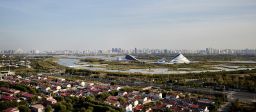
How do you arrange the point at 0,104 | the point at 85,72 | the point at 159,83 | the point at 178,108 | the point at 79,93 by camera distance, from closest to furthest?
the point at 0,104 → the point at 178,108 → the point at 79,93 → the point at 159,83 → the point at 85,72

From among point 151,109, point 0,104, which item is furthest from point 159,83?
point 0,104

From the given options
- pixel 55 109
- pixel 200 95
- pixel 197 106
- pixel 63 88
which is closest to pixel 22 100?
pixel 55 109

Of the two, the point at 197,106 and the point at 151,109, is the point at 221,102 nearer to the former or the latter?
the point at 197,106

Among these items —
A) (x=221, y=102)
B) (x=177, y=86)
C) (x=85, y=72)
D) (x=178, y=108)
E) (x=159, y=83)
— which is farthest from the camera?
(x=85, y=72)

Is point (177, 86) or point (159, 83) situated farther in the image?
point (159, 83)

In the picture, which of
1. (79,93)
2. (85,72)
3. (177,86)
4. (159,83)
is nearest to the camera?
(79,93)

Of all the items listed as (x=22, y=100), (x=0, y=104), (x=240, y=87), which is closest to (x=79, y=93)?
(x=22, y=100)

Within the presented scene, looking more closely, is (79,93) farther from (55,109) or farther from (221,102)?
(221,102)

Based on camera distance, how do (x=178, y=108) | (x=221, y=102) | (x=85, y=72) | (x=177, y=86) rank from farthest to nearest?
(x=85, y=72) → (x=177, y=86) → (x=221, y=102) → (x=178, y=108)

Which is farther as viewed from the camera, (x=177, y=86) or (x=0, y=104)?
(x=177, y=86)
